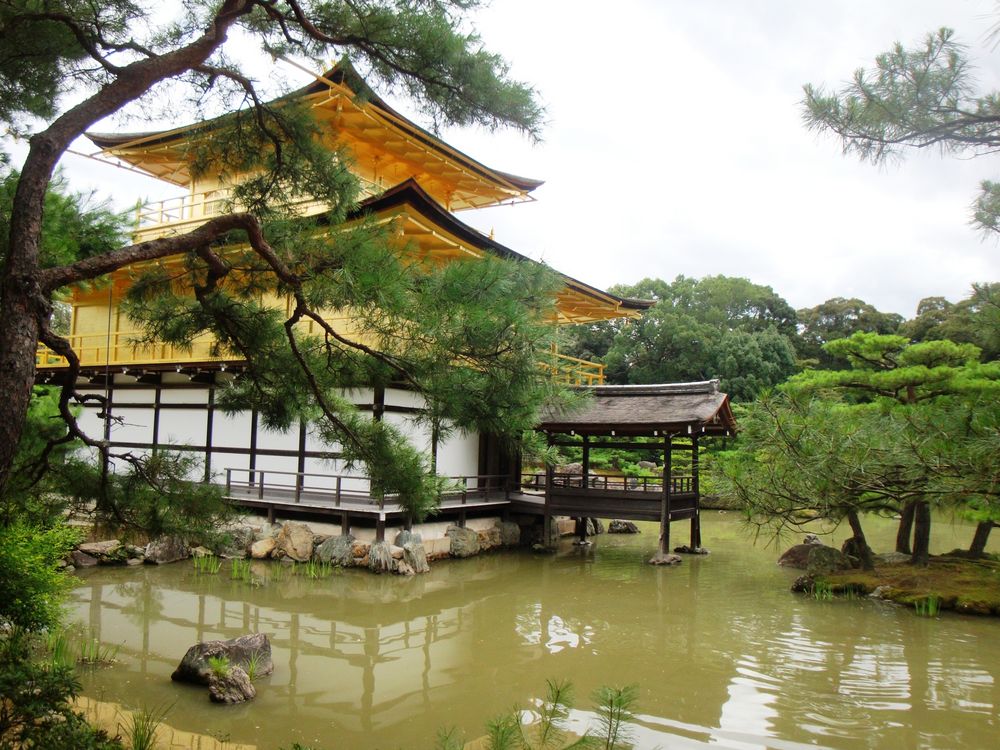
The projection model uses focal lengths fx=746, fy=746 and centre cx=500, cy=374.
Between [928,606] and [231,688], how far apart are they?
874 cm

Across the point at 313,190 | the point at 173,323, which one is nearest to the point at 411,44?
the point at 313,190

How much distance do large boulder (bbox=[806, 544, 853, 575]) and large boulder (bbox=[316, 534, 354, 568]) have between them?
718 centimetres

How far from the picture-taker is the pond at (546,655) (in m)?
5.89

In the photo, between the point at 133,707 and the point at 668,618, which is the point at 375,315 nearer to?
the point at 133,707

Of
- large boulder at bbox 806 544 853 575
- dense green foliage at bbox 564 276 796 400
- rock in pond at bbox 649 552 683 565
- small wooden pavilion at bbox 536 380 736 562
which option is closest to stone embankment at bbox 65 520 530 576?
small wooden pavilion at bbox 536 380 736 562

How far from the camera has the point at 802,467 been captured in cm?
479

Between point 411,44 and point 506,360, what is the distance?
6.70ft

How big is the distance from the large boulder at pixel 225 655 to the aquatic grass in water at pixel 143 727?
1.56 feet

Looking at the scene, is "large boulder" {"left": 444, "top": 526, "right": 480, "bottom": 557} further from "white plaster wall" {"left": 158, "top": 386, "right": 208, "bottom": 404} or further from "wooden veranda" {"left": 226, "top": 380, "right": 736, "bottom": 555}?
"white plaster wall" {"left": 158, "top": 386, "right": 208, "bottom": 404}

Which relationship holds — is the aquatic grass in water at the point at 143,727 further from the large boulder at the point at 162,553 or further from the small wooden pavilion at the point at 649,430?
the small wooden pavilion at the point at 649,430

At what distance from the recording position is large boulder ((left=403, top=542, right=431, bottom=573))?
11.7 meters

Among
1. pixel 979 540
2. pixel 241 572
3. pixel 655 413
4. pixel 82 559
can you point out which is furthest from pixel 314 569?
pixel 979 540

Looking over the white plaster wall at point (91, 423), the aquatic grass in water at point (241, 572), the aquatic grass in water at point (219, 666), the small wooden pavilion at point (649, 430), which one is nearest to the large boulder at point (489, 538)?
the small wooden pavilion at point (649, 430)

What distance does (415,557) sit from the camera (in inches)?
464
